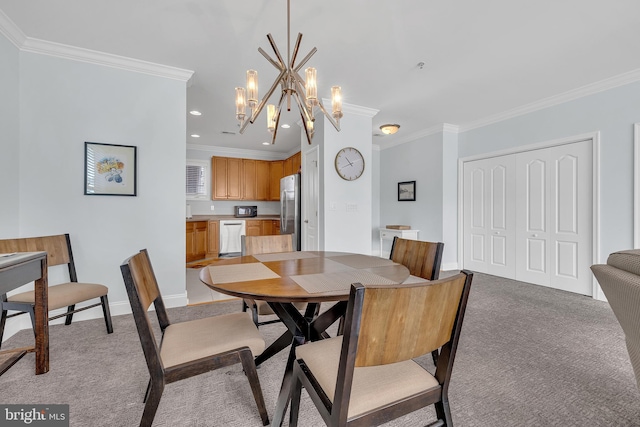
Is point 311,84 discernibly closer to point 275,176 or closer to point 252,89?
point 252,89

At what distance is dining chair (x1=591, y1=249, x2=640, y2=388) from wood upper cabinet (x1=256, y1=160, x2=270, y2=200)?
5.76 m

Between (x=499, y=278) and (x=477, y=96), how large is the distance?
2605 mm

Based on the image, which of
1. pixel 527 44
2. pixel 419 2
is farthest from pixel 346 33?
pixel 527 44

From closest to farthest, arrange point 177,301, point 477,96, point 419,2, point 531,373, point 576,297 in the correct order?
1. point 531,373
2. point 419,2
3. point 177,301
4. point 576,297
5. point 477,96

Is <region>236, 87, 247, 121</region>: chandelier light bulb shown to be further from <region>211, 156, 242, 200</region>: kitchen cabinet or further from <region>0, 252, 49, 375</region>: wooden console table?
<region>211, 156, 242, 200</region>: kitchen cabinet

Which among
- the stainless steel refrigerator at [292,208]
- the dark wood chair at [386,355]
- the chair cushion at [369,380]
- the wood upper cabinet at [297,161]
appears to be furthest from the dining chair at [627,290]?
the wood upper cabinet at [297,161]

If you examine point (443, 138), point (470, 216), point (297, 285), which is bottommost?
point (297, 285)

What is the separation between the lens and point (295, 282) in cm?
127

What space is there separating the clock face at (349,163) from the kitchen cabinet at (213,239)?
3293 millimetres

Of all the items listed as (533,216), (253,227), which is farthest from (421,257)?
(253,227)

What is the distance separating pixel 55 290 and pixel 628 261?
337 cm

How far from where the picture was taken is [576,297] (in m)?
3.12

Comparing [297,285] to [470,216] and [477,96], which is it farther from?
[470,216]

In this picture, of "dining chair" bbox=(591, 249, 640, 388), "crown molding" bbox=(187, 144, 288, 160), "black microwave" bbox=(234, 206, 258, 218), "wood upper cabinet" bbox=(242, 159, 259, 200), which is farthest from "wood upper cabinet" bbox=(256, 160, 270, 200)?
"dining chair" bbox=(591, 249, 640, 388)
